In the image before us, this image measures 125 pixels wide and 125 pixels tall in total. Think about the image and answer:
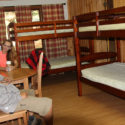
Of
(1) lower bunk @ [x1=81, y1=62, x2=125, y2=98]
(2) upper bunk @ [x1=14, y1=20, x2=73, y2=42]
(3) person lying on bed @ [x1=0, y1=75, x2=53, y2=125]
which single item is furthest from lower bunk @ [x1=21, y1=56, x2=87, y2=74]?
(3) person lying on bed @ [x1=0, y1=75, x2=53, y2=125]

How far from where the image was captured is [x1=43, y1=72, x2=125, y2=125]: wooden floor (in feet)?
9.84

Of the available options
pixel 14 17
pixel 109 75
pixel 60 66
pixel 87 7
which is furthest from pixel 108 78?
pixel 14 17

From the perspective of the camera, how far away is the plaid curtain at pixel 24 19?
21.2ft

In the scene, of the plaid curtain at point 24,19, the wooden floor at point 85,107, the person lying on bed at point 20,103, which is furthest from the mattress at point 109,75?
the plaid curtain at point 24,19

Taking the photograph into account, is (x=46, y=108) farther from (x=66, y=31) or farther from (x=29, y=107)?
(x=66, y=31)

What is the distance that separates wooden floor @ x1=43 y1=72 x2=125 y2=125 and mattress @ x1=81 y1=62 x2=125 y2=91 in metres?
0.46

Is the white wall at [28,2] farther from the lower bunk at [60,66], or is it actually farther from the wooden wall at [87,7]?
the lower bunk at [60,66]

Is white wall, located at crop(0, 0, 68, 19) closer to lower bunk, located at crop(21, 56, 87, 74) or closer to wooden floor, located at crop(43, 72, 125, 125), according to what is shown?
lower bunk, located at crop(21, 56, 87, 74)

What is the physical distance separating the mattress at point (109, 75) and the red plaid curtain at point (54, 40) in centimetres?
328

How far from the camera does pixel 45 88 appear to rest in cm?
488

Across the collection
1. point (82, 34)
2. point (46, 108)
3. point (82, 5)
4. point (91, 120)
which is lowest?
point (91, 120)

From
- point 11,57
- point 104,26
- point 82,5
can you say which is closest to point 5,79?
point 104,26

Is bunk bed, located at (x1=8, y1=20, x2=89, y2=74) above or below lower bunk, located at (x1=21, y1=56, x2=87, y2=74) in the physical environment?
above

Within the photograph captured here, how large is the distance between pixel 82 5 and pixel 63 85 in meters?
2.50
